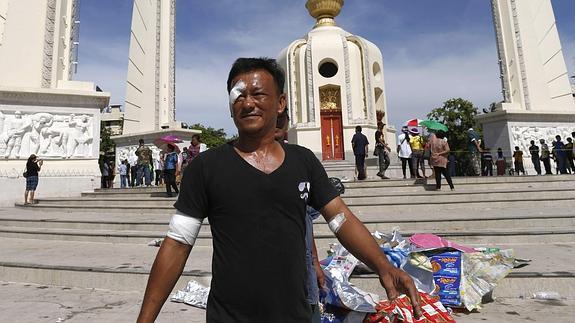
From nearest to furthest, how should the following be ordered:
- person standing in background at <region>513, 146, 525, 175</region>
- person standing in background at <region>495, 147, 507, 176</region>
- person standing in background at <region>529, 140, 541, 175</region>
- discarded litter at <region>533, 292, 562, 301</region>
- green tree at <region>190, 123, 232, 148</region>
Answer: discarded litter at <region>533, 292, 562, 301</region> < person standing in background at <region>529, 140, 541, 175</region> < person standing in background at <region>513, 146, 525, 175</region> < person standing in background at <region>495, 147, 507, 176</region> < green tree at <region>190, 123, 232, 148</region>

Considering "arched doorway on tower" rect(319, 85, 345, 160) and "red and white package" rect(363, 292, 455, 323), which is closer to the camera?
"red and white package" rect(363, 292, 455, 323)

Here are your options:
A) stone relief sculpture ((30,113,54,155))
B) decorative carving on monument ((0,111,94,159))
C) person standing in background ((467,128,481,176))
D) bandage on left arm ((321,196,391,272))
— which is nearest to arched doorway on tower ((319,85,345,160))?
person standing in background ((467,128,481,176))

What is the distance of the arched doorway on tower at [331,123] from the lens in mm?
19438

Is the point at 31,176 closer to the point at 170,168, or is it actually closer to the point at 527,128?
the point at 170,168

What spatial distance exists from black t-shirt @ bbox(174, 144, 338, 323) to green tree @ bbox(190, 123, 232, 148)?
134 ft

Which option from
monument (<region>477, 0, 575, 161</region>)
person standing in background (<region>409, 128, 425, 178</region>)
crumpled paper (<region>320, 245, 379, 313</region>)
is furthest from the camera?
monument (<region>477, 0, 575, 161</region>)

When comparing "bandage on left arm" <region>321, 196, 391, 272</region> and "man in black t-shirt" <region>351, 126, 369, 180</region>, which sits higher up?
"man in black t-shirt" <region>351, 126, 369, 180</region>

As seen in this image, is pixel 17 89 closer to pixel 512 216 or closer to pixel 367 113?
pixel 512 216

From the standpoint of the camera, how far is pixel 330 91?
65.7 ft

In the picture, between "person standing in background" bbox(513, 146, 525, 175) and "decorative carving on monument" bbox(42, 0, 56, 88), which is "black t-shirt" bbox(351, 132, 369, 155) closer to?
"person standing in background" bbox(513, 146, 525, 175)

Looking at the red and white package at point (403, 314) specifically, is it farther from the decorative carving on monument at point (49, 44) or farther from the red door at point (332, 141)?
the red door at point (332, 141)

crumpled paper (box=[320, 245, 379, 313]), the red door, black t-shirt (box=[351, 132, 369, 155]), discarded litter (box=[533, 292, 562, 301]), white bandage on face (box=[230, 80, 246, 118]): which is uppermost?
the red door

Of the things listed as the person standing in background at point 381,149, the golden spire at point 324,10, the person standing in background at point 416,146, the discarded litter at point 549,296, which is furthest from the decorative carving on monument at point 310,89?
the discarded litter at point 549,296

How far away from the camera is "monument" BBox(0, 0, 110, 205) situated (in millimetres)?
9914
